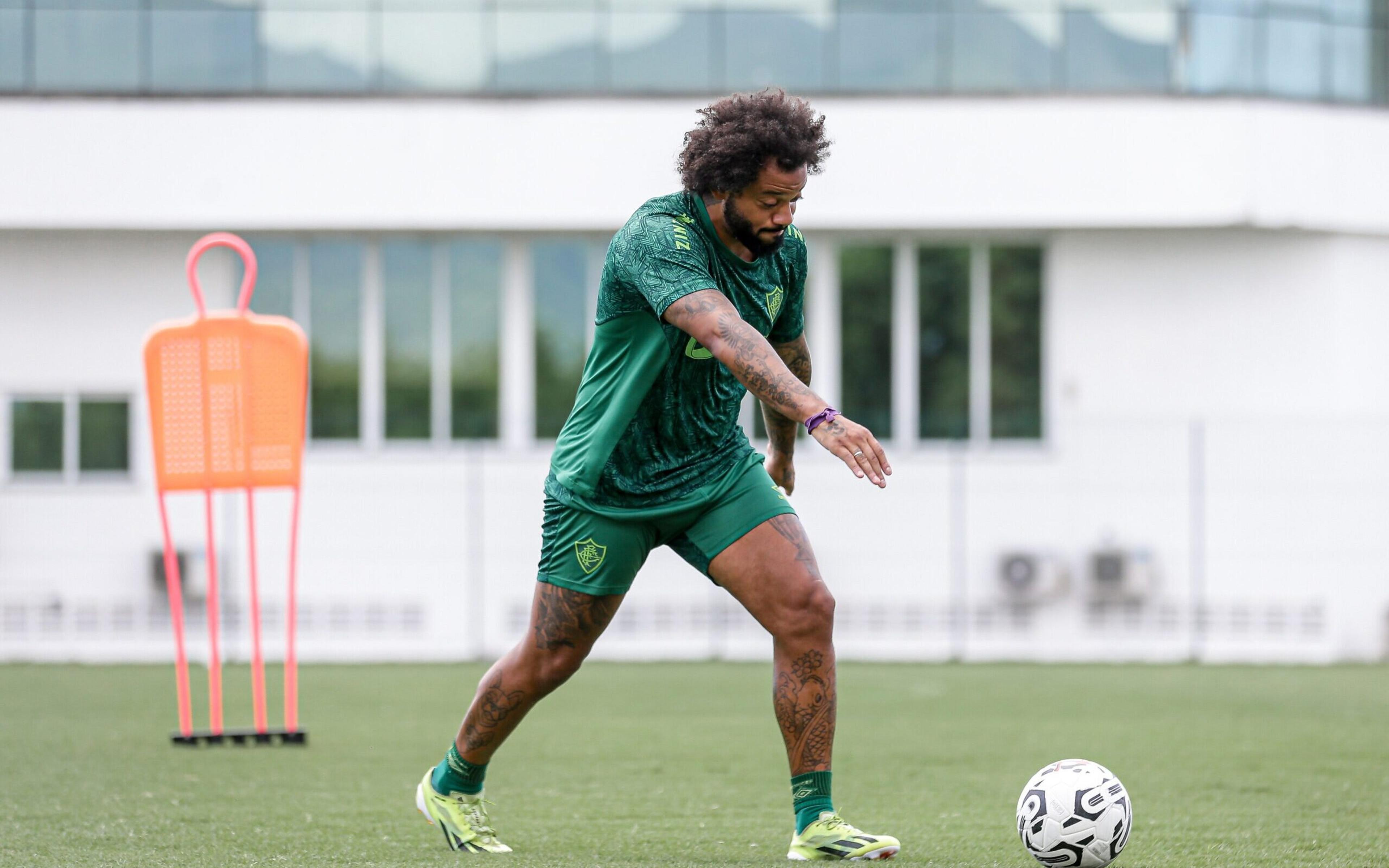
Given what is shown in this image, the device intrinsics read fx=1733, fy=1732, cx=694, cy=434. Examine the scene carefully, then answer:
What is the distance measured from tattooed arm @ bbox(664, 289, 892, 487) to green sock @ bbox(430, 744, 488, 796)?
1.53 meters

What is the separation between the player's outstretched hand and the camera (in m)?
4.10

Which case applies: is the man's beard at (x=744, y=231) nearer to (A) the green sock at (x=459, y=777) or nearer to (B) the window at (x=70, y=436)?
(A) the green sock at (x=459, y=777)

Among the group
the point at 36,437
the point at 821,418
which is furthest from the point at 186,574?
the point at 821,418

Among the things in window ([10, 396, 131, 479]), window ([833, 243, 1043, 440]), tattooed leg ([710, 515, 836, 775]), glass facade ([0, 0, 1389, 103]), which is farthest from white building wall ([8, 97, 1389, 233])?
tattooed leg ([710, 515, 836, 775])

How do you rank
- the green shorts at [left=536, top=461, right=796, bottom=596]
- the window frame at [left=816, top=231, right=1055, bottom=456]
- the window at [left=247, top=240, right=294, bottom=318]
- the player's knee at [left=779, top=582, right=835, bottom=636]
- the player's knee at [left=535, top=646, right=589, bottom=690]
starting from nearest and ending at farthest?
the player's knee at [left=779, top=582, right=835, bottom=636] → the green shorts at [left=536, top=461, right=796, bottom=596] → the player's knee at [left=535, top=646, right=589, bottom=690] → the window at [left=247, top=240, right=294, bottom=318] → the window frame at [left=816, top=231, right=1055, bottom=456]

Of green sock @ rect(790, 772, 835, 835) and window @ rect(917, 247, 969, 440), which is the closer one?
green sock @ rect(790, 772, 835, 835)

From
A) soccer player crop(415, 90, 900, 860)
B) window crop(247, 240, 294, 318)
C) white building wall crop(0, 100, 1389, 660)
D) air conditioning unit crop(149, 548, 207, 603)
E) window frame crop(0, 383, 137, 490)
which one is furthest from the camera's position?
window crop(247, 240, 294, 318)

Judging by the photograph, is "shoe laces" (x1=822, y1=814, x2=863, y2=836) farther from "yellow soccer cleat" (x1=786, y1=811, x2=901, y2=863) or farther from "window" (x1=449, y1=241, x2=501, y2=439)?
"window" (x1=449, y1=241, x2=501, y2=439)

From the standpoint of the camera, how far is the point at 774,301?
5.13m

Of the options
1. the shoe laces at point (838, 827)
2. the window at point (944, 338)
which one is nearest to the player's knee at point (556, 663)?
the shoe laces at point (838, 827)

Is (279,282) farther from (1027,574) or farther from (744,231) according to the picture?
(744,231)

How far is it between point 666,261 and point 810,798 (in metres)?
1.57

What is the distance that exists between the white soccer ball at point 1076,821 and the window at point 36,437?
15941 millimetres

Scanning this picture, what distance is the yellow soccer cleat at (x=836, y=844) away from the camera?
15.8 ft
